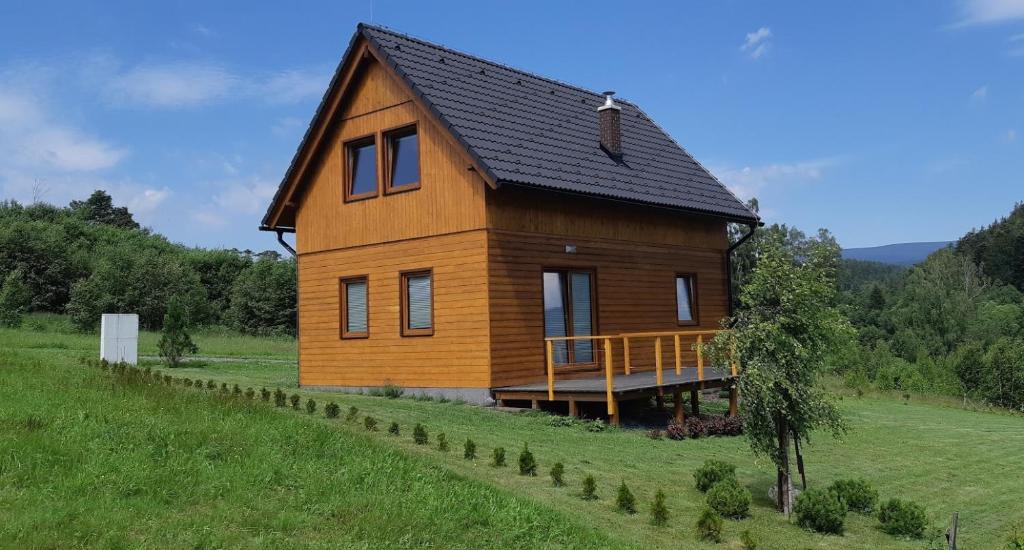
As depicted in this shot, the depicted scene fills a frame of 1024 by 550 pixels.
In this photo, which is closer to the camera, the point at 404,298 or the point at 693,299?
the point at 404,298

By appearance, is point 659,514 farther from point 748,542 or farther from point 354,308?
point 354,308

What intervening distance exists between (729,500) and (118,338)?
48.3 ft

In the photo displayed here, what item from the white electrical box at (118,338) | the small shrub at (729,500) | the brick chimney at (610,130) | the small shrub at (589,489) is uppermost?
the brick chimney at (610,130)

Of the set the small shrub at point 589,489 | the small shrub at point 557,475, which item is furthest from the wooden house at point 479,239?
the small shrub at point 589,489

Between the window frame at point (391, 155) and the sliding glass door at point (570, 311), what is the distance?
10.2 feet

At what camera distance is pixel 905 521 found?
8734 millimetres

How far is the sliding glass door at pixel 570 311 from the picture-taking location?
52.9 feet

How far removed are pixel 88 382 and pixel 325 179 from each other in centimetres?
777

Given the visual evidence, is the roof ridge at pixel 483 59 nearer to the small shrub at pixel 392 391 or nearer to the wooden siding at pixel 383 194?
the wooden siding at pixel 383 194

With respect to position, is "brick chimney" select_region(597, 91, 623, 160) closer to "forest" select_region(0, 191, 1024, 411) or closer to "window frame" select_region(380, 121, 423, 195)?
"window frame" select_region(380, 121, 423, 195)

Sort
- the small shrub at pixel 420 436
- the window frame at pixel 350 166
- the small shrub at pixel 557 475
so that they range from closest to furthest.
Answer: the small shrub at pixel 557 475 → the small shrub at pixel 420 436 → the window frame at pixel 350 166

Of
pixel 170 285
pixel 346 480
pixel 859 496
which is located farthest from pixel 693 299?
pixel 170 285

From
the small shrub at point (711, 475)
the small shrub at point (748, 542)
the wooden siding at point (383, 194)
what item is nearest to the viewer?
the small shrub at point (748, 542)

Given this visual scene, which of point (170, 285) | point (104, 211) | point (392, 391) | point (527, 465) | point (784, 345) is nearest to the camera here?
point (784, 345)
